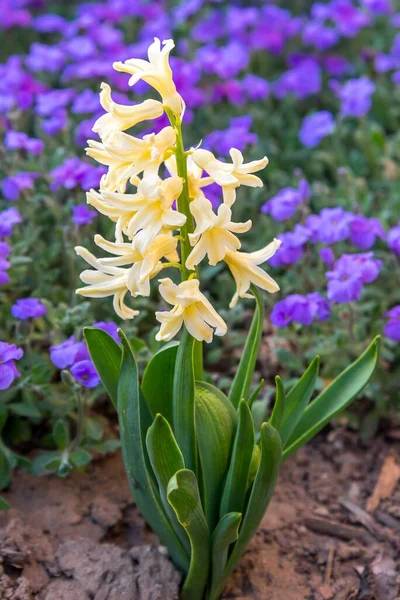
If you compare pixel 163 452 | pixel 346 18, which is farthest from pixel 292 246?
pixel 346 18

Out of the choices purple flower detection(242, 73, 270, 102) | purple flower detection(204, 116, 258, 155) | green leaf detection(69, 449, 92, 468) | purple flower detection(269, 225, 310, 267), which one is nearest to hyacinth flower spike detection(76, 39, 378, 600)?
green leaf detection(69, 449, 92, 468)

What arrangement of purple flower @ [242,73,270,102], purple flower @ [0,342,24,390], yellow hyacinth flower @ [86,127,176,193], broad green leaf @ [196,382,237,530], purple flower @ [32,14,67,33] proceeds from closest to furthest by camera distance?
1. yellow hyacinth flower @ [86,127,176,193]
2. broad green leaf @ [196,382,237,530]
3. purple flower @ [0,342,24,390]
4. purple flower @ [242,73,270,102]
5. purple flower @ [32,14,67,33]

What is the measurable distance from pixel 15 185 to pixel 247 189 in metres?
0.92

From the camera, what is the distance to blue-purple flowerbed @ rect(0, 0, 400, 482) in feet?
7.69

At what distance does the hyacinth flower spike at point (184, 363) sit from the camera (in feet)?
5.05

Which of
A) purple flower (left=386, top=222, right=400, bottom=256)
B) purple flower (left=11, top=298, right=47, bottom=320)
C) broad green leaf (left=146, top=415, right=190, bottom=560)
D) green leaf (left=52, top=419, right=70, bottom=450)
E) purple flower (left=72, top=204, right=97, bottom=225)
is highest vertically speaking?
broad green leaf (left=146, top=415, right=190, bottom=560)

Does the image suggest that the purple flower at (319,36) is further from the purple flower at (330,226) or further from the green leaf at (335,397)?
the green leaf at (335,397)

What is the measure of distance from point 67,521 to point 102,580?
277 millimetres

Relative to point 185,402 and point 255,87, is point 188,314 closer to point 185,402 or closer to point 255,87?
point 185,402

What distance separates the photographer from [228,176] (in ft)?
5.08

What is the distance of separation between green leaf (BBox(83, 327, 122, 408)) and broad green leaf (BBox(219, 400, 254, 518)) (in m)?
0.31

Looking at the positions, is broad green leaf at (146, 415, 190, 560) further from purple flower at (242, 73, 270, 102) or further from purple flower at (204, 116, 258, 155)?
purple flower at (242, 73, 270, 102)

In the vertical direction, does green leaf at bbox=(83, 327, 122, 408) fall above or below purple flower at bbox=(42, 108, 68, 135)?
above

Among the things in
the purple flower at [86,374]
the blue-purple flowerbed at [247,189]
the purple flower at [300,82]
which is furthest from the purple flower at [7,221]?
the purple flower at [300,82]
